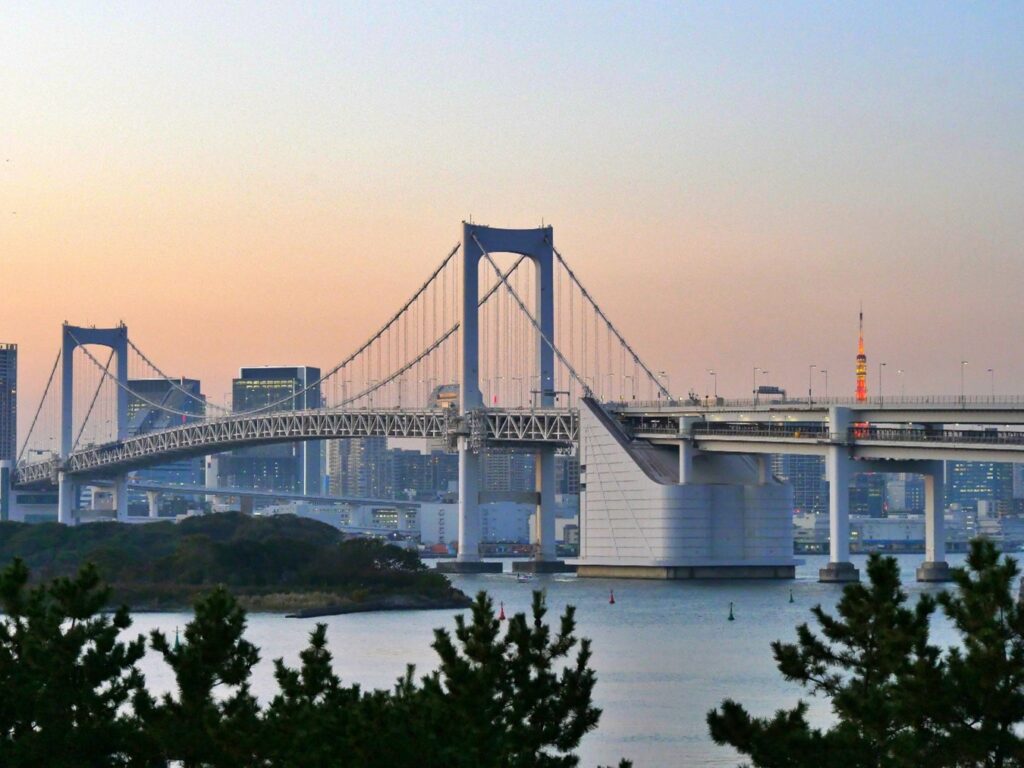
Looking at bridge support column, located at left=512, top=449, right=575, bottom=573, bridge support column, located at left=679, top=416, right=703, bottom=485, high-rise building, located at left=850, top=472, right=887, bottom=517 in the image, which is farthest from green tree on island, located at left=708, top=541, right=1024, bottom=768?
high-rise building, located at left=850, top=472, right=887, bottom=517

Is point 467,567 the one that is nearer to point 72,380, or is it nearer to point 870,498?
point 72,380

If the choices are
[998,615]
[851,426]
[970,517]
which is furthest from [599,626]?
[970,517]

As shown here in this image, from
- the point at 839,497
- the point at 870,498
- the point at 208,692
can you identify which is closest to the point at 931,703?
the point at 208,692

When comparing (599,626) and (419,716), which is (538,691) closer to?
(419,716)

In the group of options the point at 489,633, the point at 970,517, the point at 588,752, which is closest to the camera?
the point at 489,633

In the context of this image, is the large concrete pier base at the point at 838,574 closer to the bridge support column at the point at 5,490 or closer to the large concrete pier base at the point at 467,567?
the large concrete pier base at the point at 467,567
